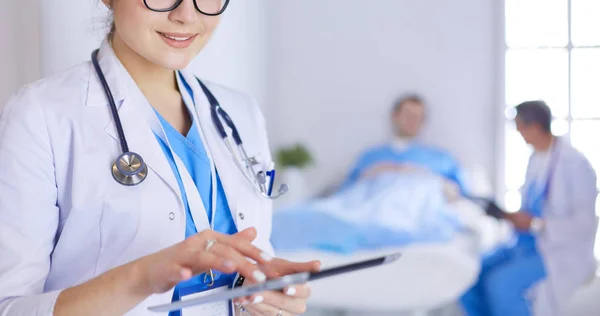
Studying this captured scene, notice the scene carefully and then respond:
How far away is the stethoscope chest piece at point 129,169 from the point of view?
2.39 ft

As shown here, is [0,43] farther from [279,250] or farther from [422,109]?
[422,109]

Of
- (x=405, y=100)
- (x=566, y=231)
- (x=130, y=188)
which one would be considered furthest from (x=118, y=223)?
(x=405, y=100)

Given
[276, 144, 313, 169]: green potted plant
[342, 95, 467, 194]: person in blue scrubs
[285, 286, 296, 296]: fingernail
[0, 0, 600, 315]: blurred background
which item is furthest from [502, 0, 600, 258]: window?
[285, 286, 296, 296]: fingernail

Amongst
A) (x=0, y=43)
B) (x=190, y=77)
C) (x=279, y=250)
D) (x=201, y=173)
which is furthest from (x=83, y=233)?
(x=279, y=250)

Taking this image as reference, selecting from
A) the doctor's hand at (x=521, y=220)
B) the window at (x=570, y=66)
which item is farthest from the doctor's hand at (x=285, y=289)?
the window at (x=570, y=66)

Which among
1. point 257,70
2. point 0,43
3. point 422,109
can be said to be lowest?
point 422,109

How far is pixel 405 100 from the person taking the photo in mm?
3223

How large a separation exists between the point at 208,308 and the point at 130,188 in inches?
7.2

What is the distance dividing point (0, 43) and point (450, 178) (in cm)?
242

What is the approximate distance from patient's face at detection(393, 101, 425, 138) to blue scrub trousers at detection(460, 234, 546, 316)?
88cm

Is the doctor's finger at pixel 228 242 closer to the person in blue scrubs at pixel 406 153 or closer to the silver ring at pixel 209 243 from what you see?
the silver ring at pixel 209 243

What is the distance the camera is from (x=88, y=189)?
28.3 inches

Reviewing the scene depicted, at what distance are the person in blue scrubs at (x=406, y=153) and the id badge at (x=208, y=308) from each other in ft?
7.82

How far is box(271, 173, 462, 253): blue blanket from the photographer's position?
7.64 ft
